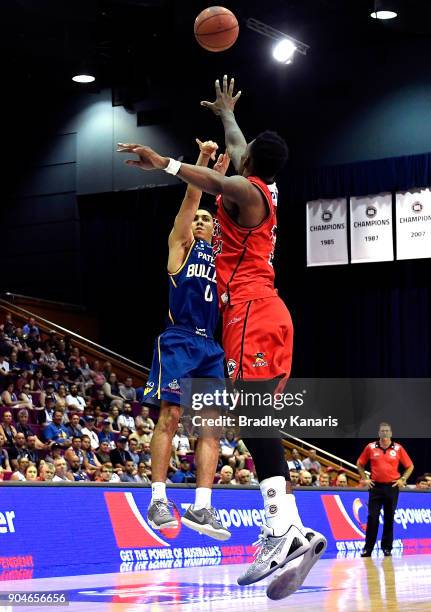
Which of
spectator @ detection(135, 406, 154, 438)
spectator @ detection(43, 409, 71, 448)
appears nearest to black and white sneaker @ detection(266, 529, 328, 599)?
spectator @ detection(43, 409, 71, 448)

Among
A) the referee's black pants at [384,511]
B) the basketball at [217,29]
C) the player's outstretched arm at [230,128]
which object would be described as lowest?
the referee's black pants at [384,511]

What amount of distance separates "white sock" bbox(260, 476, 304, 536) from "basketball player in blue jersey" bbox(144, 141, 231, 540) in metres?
0.45

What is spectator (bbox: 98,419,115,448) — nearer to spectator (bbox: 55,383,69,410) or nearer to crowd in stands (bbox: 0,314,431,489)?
crowd in stands (bbox: 0,314,431,489)

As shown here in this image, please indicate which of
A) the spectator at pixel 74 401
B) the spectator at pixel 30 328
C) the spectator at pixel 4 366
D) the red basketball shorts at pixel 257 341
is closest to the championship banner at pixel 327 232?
the spectator at pixel 30 328

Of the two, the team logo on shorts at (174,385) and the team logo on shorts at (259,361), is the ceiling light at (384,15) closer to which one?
the team logo on shorts at (174,385)

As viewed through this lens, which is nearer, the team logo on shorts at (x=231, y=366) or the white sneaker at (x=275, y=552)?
the white sneaker at (x=275, y=552)

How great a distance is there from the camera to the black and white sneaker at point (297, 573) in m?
5.76

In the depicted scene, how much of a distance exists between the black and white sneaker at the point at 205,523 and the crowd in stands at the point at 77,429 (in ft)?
25.5

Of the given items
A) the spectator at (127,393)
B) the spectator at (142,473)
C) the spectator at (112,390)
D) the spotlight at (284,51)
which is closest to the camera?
the spectator at (142,473)

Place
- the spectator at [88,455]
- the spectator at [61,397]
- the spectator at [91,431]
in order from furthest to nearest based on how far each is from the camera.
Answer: the spectator at [61,397], the spectator at [91,431], the spectator at [88,455]

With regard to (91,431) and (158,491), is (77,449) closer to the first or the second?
(91,431)

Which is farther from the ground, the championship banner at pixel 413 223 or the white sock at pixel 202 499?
the championship banner at pixel 413 223

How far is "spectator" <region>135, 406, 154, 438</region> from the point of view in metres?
19.0

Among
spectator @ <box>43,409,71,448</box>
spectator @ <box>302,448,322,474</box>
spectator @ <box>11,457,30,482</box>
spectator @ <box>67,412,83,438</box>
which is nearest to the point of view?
spectator @ <box>11,457,30,482</box>
